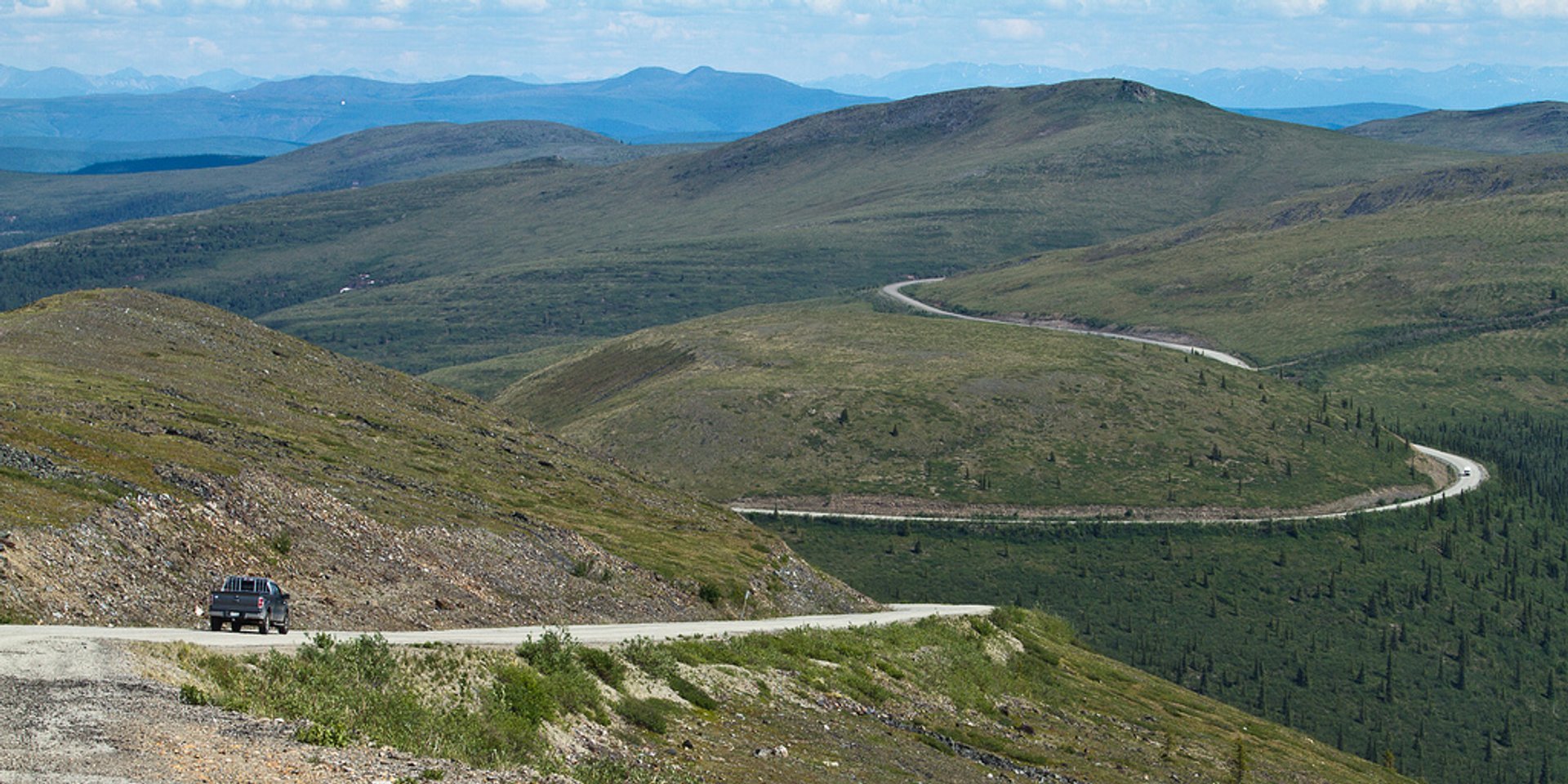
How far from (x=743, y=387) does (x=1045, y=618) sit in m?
86.8

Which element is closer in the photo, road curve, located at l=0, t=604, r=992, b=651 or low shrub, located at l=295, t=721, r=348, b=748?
low shrub, located at l=295, t=721, r=348, b=748

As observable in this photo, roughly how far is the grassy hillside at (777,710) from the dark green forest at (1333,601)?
35.2 meters

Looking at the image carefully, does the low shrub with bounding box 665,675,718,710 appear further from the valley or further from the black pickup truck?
the black pickup truck

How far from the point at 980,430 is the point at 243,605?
122993mm

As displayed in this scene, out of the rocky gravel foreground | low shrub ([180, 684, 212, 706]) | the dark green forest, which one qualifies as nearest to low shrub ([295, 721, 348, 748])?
the rocky gravel foreground

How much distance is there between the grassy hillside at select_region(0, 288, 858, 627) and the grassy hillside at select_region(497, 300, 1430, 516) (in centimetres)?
5349

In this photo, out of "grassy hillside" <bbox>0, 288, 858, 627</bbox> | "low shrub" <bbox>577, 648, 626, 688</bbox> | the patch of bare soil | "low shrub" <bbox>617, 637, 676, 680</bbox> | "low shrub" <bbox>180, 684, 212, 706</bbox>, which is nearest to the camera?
"low shrub" <bbox>180, 684, 212, 706</bbox>

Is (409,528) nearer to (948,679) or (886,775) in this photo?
(948,679)

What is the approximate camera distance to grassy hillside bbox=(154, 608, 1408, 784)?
26688mm

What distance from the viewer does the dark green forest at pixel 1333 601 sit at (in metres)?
97.1

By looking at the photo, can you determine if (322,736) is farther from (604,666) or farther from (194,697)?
(604,666)

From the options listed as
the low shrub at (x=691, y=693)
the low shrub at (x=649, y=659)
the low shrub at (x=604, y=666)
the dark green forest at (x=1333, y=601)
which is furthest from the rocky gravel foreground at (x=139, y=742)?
the dark green forest at (x=1333, y=601)

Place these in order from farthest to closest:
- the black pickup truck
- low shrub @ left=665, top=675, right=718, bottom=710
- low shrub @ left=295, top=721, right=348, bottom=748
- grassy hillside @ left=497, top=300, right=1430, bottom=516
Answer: grassy hillside @ left=497, top=300, right=1430, bottom=516 < low shrub @ left=665, top=675, right=718, bottom=710 < the black pickup truck < low shrub @ left=295, top=721, right=348, bottom=748

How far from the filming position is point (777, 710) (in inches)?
1517
